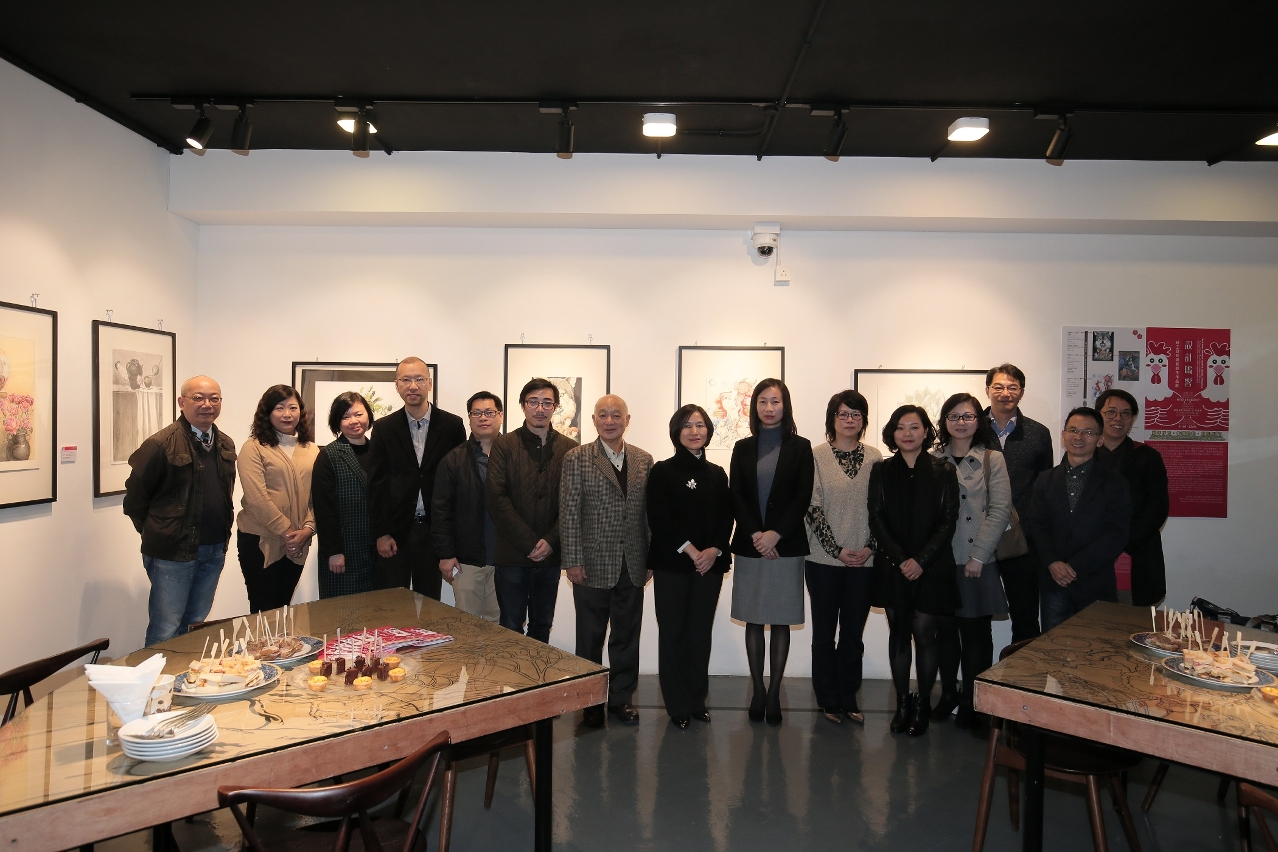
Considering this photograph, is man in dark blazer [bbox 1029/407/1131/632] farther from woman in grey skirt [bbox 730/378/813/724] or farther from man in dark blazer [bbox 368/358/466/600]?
man in dark blazer [bbox 368/358/466/600]

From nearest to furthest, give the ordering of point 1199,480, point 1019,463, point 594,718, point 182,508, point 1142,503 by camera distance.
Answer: point 182,508
point 594,718
point 1142,503
point 1019,463
point 1199,480

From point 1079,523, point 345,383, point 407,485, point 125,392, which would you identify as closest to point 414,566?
point 407,485

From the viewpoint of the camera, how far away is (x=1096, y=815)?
2.61 metres

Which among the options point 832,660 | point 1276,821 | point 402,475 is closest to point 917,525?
point 832,660

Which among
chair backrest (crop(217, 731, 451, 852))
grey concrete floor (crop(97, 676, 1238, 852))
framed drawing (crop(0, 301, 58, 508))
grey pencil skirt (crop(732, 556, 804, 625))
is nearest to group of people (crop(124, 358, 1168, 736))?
grey pencil skirt (crop(732, 556, 804, 625))

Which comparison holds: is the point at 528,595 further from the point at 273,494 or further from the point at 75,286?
the point at 75,286

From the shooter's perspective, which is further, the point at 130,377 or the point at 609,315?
the point at 609,315

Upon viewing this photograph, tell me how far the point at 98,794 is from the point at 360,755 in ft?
1.87

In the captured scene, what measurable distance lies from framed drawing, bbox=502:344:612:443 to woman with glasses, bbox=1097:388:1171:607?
313 cm

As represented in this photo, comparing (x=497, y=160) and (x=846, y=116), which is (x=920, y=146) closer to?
(x=846, y=116)

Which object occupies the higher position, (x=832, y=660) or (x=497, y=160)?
(x=497, y=160)

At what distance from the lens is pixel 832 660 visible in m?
4.40

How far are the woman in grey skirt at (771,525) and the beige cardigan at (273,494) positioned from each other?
2.48 metres

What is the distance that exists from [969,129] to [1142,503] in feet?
7.69
